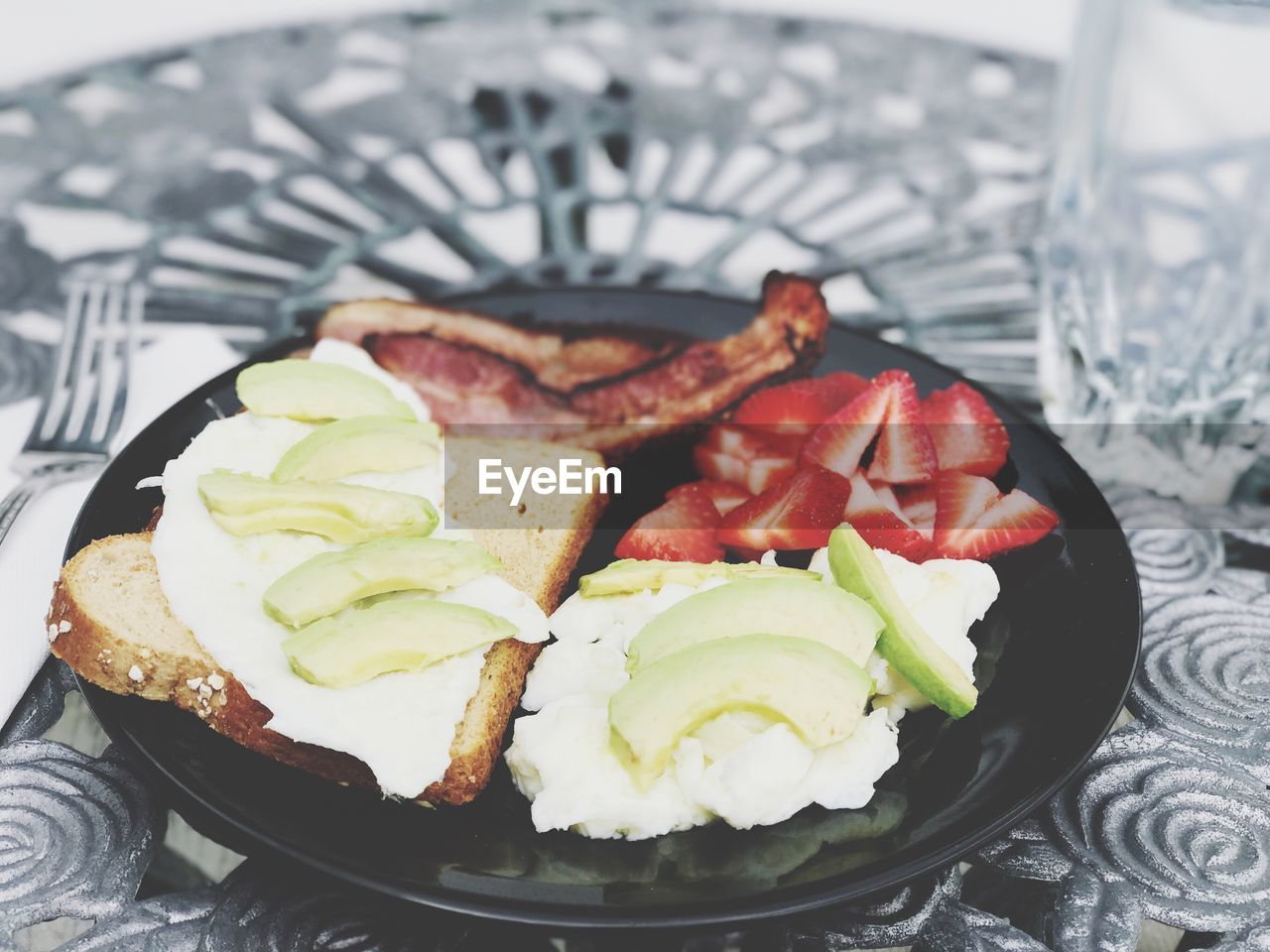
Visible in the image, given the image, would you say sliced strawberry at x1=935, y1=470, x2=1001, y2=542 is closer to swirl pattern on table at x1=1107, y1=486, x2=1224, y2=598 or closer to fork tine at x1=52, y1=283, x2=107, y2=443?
swirl pattern on table at x1=1107, y1=486, x2=1224, y2=598

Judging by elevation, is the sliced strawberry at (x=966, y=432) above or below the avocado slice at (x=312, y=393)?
below

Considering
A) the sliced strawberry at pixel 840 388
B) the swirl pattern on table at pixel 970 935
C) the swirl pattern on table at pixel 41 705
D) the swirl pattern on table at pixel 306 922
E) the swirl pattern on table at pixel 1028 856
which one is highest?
the sliced strawberry at pixel 840 388

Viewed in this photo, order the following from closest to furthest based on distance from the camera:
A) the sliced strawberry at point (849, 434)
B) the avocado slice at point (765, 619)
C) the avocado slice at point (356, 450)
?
the avocado slice at point (765, 619) → the avocado slice at point (356, 450) → the sliced strawberry at point (849, 434)

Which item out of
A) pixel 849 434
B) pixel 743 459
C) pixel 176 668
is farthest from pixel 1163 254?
pixel 176 668

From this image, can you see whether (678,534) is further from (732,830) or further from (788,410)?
(732,830)

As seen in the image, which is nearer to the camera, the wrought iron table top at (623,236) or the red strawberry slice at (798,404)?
the wrought iron table top at (623,236)

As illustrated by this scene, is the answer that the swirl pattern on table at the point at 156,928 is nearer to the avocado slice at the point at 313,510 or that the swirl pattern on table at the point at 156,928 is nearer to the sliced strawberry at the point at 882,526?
the avocado slice at the point at 313,510

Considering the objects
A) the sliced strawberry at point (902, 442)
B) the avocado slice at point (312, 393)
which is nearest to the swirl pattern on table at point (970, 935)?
the sliced strawberry at point (902, 442)

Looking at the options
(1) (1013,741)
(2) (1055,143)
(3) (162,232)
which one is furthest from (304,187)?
(1) (1013,741)
